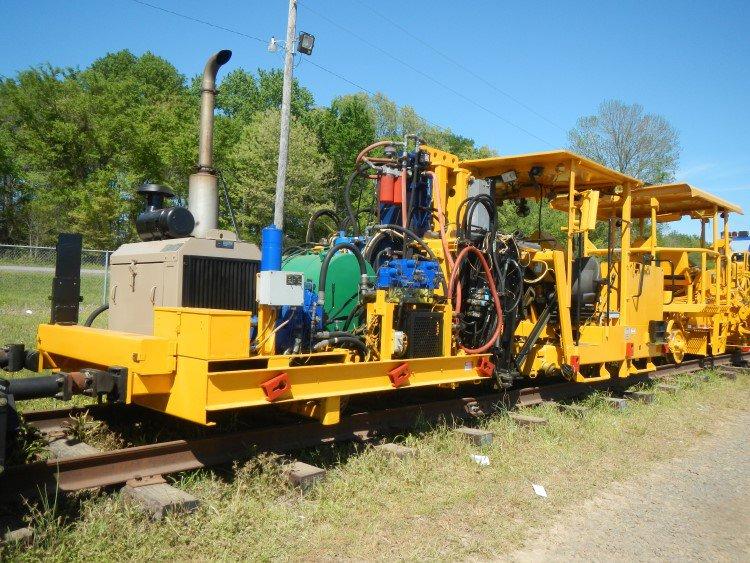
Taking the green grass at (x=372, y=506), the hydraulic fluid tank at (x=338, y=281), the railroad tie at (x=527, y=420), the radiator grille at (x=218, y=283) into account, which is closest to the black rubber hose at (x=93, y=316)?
Answer: the radiator grille at (x=218, y=283)

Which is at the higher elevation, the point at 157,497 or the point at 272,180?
the point at 272,180

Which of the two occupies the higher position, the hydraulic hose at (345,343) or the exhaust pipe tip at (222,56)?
the exhaust pipe tip at (222,56)

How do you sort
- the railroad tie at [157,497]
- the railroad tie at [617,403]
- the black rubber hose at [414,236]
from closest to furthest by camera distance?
the railroad tie at [157,497]
the black rubber hose at [414,236]
the railroad tie at [617,403]

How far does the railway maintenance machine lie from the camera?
427 cm

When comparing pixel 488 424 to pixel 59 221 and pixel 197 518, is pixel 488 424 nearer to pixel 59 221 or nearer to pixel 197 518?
pixel 197 518

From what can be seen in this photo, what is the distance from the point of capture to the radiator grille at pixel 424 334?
18.7ft

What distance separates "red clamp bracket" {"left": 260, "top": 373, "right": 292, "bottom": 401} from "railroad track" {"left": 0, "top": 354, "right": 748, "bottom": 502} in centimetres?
66

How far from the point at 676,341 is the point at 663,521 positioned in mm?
6887

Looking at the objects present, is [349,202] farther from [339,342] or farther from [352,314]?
[339,342]

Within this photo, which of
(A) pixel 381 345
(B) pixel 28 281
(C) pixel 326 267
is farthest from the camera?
(B) pixel 28 281

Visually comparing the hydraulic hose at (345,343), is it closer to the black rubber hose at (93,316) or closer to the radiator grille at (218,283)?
the radiator grille at (218,283)

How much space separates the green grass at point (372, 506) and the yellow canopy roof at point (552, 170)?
9.94 ft

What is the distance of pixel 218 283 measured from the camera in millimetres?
4945

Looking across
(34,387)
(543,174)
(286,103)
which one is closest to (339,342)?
(34,387)
